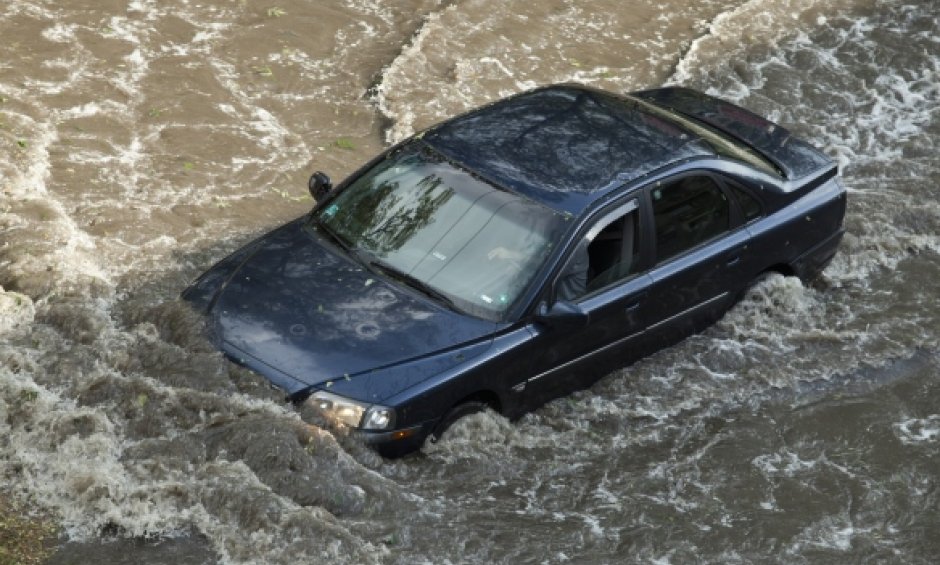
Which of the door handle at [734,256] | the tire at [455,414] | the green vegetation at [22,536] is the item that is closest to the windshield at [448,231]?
the tire at [455,414]

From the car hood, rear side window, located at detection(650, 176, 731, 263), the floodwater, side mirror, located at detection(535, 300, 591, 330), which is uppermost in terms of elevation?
rear side window, located at detection(650, 176, 731, 263)

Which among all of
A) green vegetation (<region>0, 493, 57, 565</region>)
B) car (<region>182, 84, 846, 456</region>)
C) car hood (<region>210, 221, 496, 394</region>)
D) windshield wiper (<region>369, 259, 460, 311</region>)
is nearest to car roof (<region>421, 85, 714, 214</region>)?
car (<region>182, 84, 846, 456</region>)

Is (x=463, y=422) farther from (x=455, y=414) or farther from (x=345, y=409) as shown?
(x=345, y=409)

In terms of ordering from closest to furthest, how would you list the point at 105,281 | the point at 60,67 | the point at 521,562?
the point at 521,562
the point at 105,281
the point at 60,67

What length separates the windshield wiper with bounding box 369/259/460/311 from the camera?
840 centimetres

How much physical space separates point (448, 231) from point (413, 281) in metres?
0.43

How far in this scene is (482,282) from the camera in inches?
334

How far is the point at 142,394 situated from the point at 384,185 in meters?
2.15

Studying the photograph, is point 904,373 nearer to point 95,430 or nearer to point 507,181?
point 507,181

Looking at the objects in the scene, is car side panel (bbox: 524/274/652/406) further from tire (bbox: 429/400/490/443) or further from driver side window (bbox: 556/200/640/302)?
tire (bbox: 429/400/490/443)

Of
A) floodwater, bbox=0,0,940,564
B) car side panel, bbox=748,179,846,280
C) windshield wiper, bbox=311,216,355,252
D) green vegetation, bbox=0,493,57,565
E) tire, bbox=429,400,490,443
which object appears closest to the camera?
green vegetation, bbox=0,493,57,565

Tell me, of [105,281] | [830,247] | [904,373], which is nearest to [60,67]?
[105,281]

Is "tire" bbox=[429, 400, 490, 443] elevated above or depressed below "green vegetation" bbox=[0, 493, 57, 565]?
above

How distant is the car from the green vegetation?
1411mm
